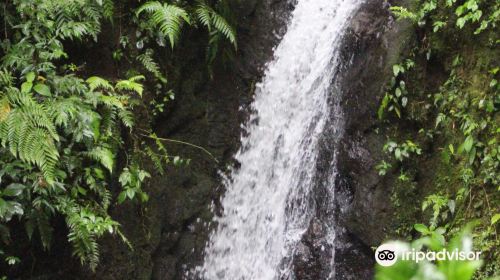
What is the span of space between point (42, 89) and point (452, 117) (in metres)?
3.88

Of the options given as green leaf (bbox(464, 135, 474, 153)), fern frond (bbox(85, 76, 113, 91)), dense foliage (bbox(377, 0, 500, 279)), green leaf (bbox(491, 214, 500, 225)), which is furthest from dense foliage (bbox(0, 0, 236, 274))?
green leaf (bbox(491, 214, 500, 225))

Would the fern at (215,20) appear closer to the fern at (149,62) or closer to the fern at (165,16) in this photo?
the fern at (165,16)

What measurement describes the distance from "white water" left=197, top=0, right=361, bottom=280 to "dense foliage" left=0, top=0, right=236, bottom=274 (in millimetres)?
1248

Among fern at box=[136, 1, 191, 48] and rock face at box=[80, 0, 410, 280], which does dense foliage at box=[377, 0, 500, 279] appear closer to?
rock face at box=[80, 0, 410, 280]

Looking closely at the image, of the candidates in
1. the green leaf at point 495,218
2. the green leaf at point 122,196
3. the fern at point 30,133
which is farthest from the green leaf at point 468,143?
the fern at point 30,133

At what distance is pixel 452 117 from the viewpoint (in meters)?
4.40

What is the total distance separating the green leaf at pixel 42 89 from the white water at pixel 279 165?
262 centimetres

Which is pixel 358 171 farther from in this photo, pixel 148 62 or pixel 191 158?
pixel 148 62

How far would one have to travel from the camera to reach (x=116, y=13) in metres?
4.94

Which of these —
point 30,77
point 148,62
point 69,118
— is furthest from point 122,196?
point 148,62

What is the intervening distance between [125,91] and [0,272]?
6.88ft

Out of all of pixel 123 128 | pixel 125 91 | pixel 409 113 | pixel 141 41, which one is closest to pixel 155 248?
pixel 123 128

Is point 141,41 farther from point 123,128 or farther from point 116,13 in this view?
point 123,128

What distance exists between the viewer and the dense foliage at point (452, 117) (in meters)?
3.89
